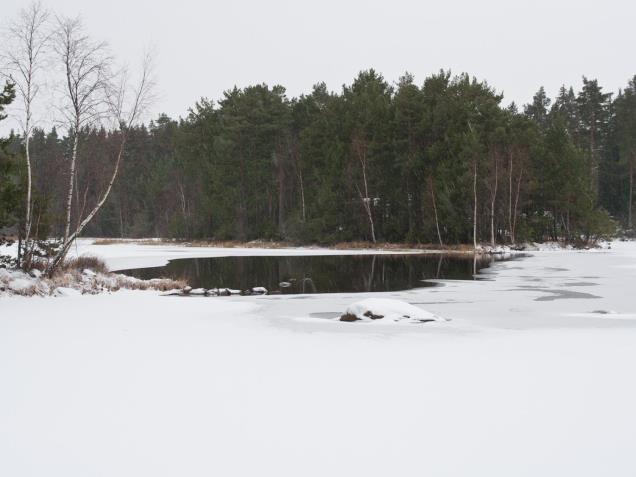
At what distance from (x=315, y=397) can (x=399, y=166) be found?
51.4m

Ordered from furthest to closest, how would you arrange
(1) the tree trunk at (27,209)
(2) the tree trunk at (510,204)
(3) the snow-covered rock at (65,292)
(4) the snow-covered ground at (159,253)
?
(2) the tree trunk at (510,204), (4) the snow-covered ground at (159,253), (1) the tree trunk at (27,209), (3) the snow-covered rock at (65,292)

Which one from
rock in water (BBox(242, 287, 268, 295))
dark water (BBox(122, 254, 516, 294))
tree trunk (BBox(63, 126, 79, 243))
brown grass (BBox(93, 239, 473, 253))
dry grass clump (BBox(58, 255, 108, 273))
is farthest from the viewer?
brown grass (BBox(93, 239, 473, 253))

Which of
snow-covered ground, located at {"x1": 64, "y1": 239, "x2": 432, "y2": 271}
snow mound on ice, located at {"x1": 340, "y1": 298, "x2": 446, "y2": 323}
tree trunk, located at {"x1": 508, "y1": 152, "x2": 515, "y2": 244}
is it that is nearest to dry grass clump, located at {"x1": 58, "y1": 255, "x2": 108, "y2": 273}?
snow-covered ground, located at {"x1": 64, "y1": 239, "x2": 432, "y2": 271}

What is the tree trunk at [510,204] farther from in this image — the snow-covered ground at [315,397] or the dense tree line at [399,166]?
the snow-covered ground at [315,397]

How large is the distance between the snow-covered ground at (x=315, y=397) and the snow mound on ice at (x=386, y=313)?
20.2 inches

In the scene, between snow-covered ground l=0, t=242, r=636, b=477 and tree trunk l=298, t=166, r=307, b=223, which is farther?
tree trunk l=298, t=166, r=307, b=223

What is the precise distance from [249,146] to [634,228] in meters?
48.4

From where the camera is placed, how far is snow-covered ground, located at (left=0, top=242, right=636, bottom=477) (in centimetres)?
477

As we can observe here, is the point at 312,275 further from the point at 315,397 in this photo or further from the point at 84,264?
the point at 315,397

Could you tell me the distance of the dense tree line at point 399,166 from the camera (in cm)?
5100

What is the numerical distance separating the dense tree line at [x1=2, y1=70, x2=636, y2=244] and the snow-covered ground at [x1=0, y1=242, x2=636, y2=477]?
2576 centimetres

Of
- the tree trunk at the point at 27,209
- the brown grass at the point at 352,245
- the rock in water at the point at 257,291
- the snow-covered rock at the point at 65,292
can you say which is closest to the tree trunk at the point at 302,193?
the brown grass at the point at 352,245

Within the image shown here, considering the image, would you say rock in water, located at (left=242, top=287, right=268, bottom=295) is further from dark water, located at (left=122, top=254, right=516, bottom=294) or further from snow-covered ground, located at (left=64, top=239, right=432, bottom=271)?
snow-covered ground, located at (left=64, top=239, right=432, bottom=271)

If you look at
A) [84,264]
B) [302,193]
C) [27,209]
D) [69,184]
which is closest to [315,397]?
[69,184]
